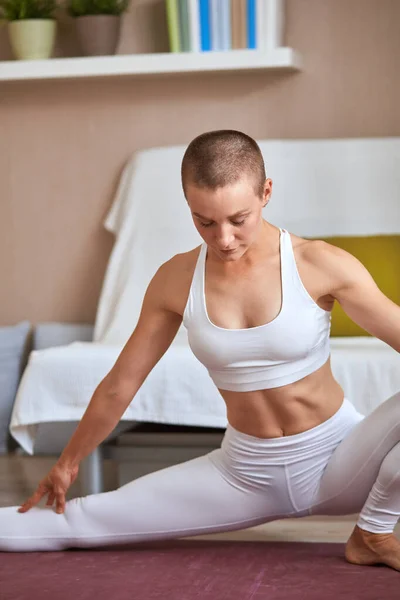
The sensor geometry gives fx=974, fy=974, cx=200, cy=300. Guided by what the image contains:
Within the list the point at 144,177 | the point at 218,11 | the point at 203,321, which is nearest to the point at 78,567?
the point at 203,321

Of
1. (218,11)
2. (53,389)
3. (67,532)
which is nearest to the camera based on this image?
(67,532)

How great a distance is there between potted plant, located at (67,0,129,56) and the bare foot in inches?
74.6

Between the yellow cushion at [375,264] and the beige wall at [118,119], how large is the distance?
0.38 metres

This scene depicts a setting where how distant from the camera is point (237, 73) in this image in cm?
318

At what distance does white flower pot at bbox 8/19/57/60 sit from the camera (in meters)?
3.15

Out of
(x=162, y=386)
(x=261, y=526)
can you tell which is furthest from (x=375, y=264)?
(x=261, y=526)

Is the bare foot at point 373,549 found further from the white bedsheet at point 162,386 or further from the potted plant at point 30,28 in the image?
the potted plant at point 30,28

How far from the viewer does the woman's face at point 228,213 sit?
1.62 meters

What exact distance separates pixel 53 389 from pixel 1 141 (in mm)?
1215

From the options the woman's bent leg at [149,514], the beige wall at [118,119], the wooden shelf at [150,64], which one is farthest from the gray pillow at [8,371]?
the woman's bent leg at [149,514]

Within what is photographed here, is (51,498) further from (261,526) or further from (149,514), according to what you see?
(261,526)

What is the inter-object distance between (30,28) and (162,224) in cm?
77

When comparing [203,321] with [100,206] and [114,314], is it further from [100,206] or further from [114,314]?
[100,206]

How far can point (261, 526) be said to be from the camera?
2303mm
